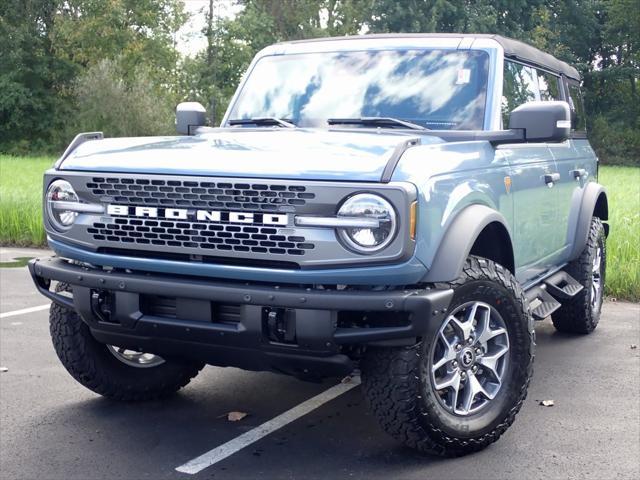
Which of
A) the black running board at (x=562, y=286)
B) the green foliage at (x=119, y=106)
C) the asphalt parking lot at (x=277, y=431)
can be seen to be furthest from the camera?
the green foliage at (x=119, y=106)

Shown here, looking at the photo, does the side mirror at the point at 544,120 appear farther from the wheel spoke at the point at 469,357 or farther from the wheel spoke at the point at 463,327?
the wheel spoke at the point at 463,327

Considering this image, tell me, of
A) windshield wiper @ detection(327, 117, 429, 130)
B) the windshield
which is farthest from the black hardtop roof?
windshield wiper @ detection(327, 117, 429, 130)

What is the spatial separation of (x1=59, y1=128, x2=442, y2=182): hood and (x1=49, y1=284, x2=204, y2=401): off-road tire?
78 cm

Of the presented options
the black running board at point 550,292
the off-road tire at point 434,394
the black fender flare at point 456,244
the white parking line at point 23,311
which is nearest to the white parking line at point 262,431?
the off-road tire at point 434,394

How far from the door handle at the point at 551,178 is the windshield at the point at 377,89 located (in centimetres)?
73

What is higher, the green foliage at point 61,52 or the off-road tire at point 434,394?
the green foliage at point 61,52

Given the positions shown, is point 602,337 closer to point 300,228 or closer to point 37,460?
point 300,228

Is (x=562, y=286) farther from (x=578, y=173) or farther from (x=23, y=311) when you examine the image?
(x=23, y=311)

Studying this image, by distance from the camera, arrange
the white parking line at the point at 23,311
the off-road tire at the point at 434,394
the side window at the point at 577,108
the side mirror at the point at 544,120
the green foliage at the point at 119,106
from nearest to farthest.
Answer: the off-road tire at the point at 434,394 → the side mirror at the point at 544,120 → the side window at the point at 577,108 → the white parking line at the point at 23,311 → the green foliage at the point at 119,106

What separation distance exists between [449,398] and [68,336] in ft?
6.54

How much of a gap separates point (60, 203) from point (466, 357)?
2.04 metres

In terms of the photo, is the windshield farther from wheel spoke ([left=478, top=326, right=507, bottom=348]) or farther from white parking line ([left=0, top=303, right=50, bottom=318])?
white parking line ([left=0, top=303, right=50, bottom=318])

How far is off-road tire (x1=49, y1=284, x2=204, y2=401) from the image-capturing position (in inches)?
181

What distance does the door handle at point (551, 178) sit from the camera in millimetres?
5330
